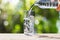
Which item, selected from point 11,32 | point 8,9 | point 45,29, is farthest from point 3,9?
point 45,29

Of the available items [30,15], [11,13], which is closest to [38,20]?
[30,15]

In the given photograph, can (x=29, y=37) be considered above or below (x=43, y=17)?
below

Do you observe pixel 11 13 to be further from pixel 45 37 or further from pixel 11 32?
pixel 45 37

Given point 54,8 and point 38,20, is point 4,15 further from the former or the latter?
point 54,8

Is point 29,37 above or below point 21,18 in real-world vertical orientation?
below

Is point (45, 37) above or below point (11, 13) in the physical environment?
below

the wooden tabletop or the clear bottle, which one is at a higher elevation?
the clear bottle

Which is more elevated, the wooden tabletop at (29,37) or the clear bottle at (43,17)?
the clear bottle at (43,17)

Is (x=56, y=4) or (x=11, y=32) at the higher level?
(x=56, y=4)

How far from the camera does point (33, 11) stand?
2.25 ft

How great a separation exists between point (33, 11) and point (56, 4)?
15cm

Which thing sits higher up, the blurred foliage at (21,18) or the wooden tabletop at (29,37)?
the blurred foliage at (21,18)

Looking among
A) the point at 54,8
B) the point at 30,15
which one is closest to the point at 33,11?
the point at 30,15

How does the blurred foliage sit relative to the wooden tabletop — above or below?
above
